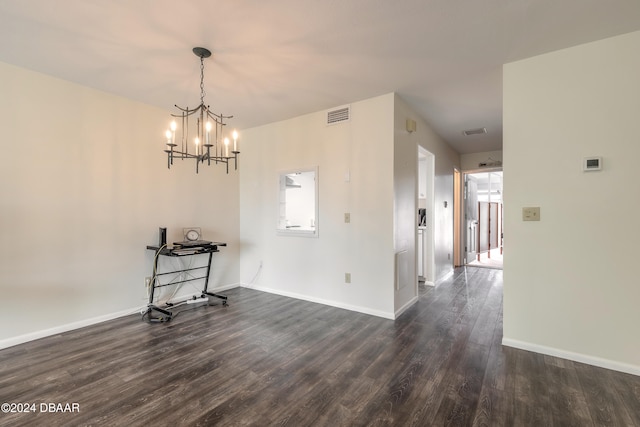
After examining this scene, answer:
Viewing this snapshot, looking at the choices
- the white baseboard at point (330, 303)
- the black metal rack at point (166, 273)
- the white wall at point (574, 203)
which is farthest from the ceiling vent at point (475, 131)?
the black metal rack at point (166, 273)

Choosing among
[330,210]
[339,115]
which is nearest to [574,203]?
[330,210]

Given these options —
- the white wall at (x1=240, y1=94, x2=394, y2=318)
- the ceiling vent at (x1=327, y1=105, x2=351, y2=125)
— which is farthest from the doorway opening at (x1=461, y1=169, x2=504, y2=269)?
the ceiling vent at (x1=327, y1=105, x2=351, y2=125)

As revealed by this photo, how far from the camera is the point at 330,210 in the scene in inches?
151

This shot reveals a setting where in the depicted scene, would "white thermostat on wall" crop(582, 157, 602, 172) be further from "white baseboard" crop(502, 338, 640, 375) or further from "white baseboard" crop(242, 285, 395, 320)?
"white baseboard" crop(242, 285, 395, 320)

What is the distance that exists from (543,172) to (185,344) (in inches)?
141

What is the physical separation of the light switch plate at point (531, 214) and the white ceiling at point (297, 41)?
4.43 feet

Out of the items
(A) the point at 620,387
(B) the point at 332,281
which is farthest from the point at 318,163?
(A) the point at 620,387

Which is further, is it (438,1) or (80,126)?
(80,126)

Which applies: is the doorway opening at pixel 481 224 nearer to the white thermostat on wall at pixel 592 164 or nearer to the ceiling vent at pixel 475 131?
the ceiling vent at pixel 475 131

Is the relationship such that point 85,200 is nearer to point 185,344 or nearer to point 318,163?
point 185,344

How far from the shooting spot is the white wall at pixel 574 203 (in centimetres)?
224

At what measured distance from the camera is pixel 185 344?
2691 millimetres

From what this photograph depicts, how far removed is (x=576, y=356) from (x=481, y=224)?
20.4ft

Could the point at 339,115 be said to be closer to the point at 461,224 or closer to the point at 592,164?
the point at 592,164
